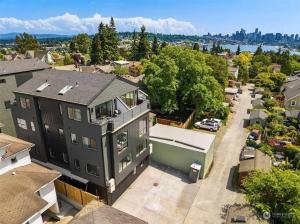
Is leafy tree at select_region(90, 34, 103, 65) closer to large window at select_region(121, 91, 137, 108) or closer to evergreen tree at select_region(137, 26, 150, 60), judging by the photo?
evergreen tree at select_region(137, 26, 150, 60)

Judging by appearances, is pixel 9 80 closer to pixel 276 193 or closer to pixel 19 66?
pixel 19 66

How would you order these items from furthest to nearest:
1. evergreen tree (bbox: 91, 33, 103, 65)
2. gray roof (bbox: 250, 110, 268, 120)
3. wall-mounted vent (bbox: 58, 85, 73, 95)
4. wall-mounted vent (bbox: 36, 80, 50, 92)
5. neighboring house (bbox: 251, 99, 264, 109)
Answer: evergreen tree (bbox: 91, 33, 103, 65) → neighboring house (bbox: 251, 99, 264, 109) → gray roof (bbox: 250, 110, 268, 120) → wall-mounted vent (bbox: 36, 80, 50, 92) → wall-mounted vent (bbox: 58, 85, 73, 95)

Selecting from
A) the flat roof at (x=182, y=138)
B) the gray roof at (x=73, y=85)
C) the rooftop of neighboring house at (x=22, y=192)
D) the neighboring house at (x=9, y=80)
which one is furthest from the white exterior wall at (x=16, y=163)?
the flat roof at (x=182, y=138)

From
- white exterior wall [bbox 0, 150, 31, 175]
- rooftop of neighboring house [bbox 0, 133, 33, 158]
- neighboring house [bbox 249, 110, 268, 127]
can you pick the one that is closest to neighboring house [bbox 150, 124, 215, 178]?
white exterior wall [bbox 0, 150, 31, 175]

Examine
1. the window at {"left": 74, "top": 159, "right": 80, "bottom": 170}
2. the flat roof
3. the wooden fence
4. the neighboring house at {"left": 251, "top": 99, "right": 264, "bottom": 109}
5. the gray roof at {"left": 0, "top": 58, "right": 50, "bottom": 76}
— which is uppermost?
the gray roof at {"left": 0, "top": 58, "right": 50, "bottom": 76}

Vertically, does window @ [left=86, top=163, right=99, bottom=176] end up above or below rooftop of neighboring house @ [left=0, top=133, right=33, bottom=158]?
below

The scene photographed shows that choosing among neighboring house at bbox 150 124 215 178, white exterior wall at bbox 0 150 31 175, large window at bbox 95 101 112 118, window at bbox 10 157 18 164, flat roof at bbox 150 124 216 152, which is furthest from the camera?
flat roof at bbox 150 124 216 152

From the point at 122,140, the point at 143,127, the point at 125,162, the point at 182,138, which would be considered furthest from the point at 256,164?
the point at 122,140

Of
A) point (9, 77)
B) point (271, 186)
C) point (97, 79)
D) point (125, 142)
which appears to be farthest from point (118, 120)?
point (9, 77)
